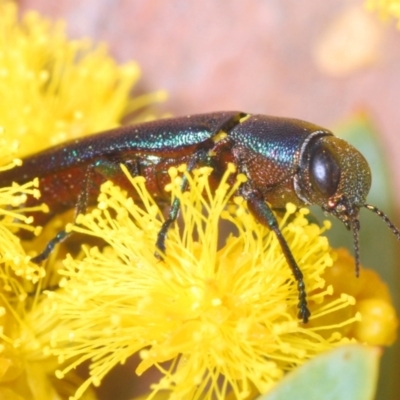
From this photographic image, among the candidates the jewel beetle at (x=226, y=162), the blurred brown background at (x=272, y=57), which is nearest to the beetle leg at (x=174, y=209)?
the jewel beetle at (x=226, y=162)

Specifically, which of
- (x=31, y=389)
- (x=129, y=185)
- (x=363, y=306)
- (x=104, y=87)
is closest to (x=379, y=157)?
(x=363, y=306)

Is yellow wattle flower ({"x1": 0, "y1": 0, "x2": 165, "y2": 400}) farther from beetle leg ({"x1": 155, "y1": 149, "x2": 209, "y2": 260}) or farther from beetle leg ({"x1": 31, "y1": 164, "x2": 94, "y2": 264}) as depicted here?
beetle leg ({"x1": 155, "y1": 149, "x2": 209, "y2": 260})

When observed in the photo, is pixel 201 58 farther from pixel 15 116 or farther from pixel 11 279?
pixel 11 279

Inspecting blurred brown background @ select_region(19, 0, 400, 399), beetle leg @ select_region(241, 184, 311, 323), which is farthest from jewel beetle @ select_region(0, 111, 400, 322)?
blurred brown background @ select_region(19, 0, 400, 399)

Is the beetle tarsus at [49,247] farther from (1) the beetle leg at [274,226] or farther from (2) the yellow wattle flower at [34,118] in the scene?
(1) the beetle leg at [274,226]

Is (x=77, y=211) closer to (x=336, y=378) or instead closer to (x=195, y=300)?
(x=195, y=300)

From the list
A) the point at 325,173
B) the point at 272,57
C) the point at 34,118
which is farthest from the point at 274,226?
the point at 272,57
